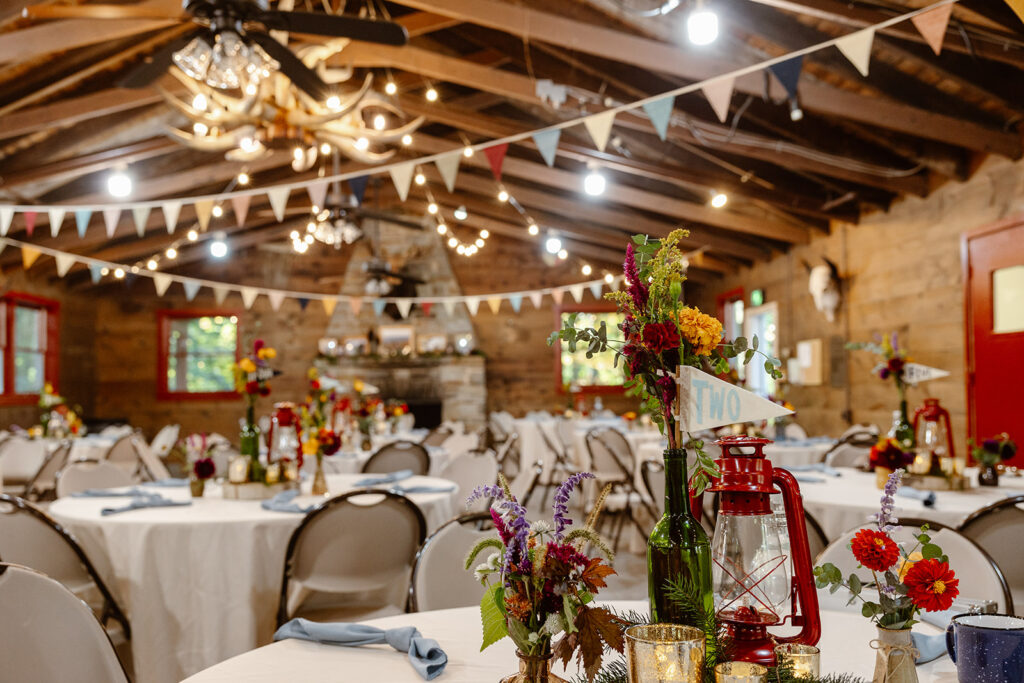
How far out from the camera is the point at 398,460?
487cm

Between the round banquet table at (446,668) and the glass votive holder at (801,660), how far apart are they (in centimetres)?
33

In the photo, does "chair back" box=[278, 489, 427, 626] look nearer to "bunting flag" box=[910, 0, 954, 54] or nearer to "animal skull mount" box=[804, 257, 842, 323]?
"bunting flag" box=[910, 0, 954, 54]

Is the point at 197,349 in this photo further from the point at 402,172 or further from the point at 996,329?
the point at 996,329

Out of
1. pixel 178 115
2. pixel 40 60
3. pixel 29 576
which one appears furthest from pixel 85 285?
pixel 29 576

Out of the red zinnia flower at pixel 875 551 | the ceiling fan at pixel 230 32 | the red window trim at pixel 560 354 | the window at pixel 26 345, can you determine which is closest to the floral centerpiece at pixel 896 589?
the red zinnia flower at pixel 875 551

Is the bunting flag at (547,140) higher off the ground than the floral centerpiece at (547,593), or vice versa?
the bunting flag at (547,140)

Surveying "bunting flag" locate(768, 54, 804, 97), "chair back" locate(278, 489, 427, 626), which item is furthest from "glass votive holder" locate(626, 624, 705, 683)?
"bunting flag" locate(768, 54, 804, 97)

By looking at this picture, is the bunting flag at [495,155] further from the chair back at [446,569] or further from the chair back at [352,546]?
the chair back at [446,569]

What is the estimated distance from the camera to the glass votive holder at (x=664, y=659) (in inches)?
33.1

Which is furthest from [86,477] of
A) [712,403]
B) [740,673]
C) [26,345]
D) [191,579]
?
[26,345]

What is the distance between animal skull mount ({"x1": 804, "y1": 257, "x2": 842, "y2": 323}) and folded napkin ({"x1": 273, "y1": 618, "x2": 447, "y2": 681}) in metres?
7.24

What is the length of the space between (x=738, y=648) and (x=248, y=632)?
216 centimetres

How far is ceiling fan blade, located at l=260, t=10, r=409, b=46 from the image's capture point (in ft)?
12.2

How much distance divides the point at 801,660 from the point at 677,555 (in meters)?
0.18
